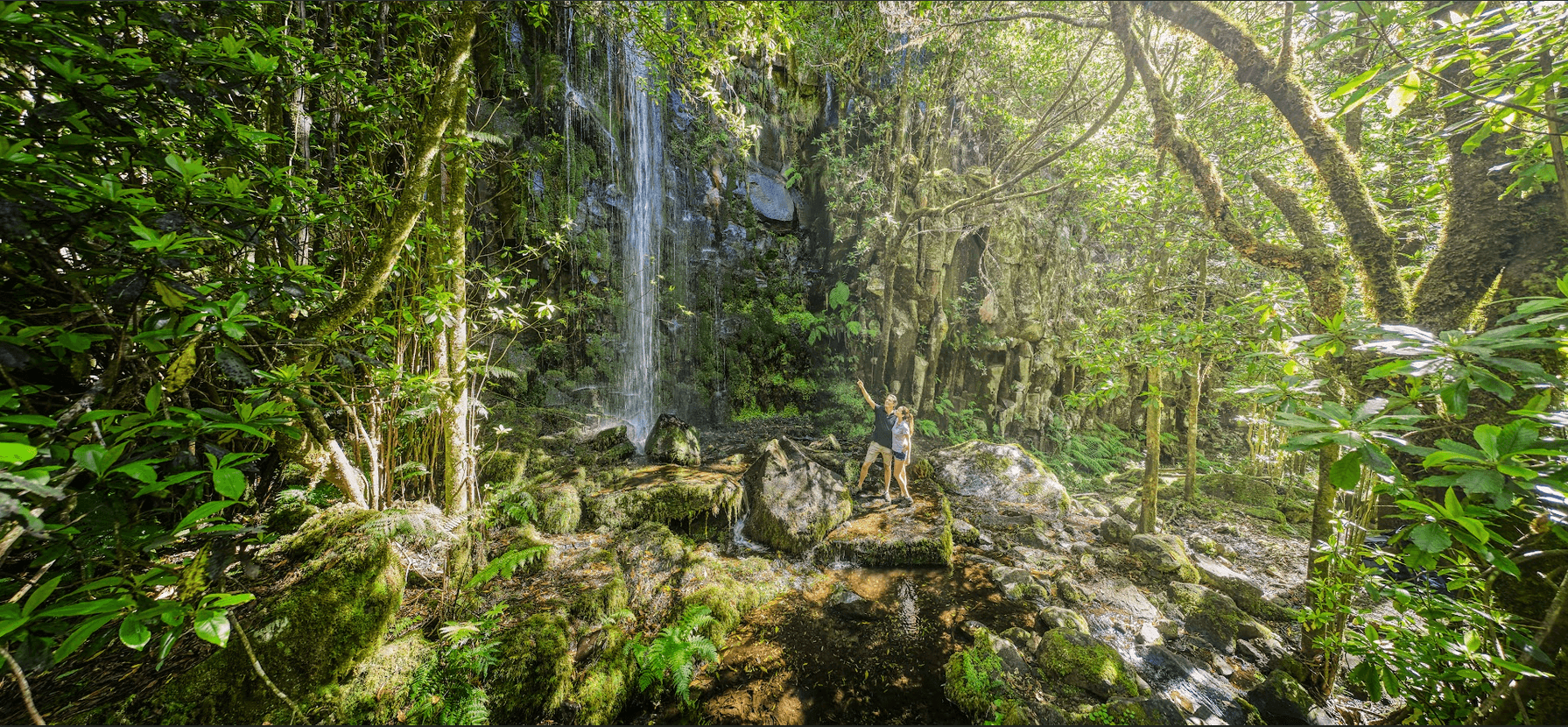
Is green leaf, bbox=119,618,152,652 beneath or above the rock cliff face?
beneath

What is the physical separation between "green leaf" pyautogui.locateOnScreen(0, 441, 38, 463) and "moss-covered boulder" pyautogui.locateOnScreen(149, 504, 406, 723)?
6.28 feet

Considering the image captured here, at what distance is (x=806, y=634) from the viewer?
153 inches

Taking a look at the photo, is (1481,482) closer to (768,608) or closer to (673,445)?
(768,608)

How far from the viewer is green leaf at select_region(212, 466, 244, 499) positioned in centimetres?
137

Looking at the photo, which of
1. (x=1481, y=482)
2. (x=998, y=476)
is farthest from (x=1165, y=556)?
(x=1481, y=482)

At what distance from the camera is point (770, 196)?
13391 millimetres

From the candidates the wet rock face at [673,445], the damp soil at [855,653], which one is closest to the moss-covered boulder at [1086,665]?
the damp soil at [855,653]

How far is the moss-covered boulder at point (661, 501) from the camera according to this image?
5.31 m

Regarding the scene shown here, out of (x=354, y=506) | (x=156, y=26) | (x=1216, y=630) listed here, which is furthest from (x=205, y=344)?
(x=1216, y=630)

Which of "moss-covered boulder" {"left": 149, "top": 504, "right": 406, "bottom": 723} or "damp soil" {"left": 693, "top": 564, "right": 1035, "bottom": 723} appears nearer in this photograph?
"moss-covered boulder" {"left": 149, "top": 504, "right": 406, "bottom": 723}

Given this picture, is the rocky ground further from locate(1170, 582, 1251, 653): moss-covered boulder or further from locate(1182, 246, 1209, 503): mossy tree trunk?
locate(1182, 246, 1209, 503): mossy tree trunk

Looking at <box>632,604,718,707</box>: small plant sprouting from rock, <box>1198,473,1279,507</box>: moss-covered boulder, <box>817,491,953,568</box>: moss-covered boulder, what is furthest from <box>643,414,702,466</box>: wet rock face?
<box>1198,473,1279,507</box>: moss-covered boulder

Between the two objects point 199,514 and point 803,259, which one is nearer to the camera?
point 199,514

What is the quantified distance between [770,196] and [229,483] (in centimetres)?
1333
